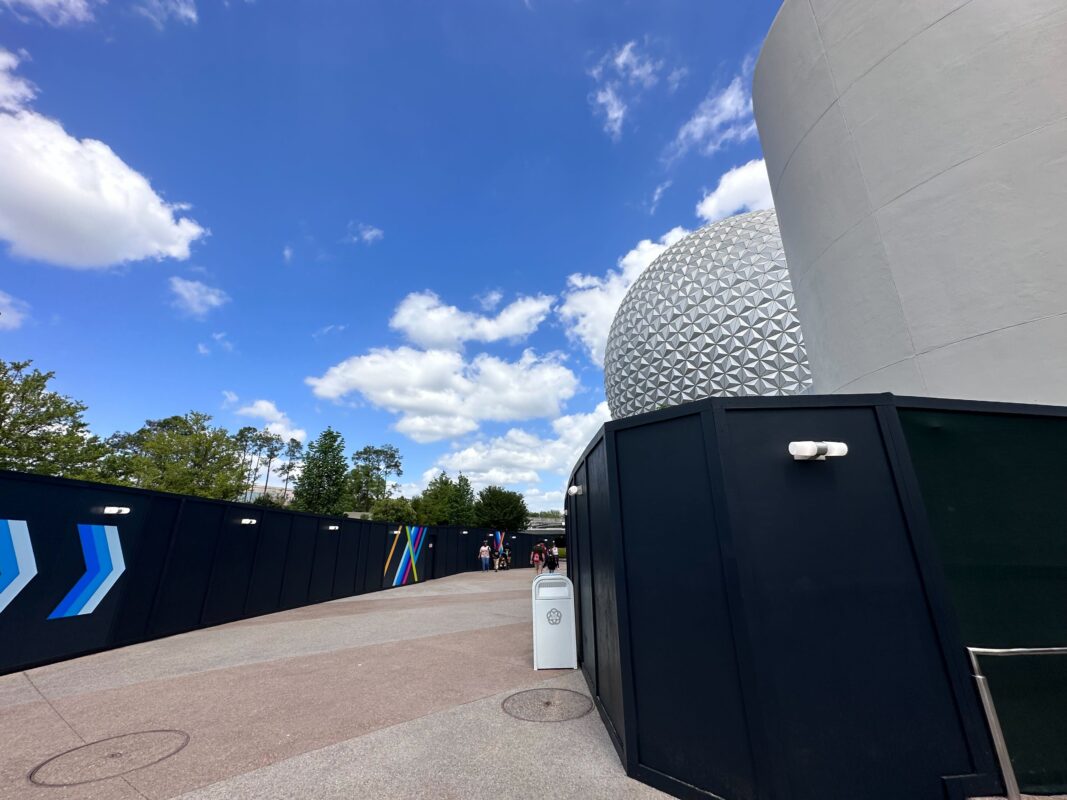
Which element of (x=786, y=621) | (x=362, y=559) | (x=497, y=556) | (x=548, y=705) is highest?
(x=362, y=559)

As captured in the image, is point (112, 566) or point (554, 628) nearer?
point (554, 628)

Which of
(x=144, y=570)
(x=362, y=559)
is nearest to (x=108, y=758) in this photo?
(x=144, y=570)

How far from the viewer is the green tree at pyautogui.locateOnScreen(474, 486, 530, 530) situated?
4966 centimetres

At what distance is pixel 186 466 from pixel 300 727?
111ft

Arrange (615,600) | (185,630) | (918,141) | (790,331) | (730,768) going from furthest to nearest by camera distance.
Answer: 1. (790,331)
2. (185,630)
3. (918,141)
4. (615,600)
5. (730,768)

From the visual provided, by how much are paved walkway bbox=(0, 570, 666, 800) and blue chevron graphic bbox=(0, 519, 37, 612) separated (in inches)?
48.7

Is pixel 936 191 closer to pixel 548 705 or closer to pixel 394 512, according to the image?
pixel 548 705

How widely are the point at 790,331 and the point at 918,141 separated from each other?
15.7 m

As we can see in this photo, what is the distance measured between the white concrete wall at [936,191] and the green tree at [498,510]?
45248 mm

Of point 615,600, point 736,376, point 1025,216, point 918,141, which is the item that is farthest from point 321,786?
point 736,376

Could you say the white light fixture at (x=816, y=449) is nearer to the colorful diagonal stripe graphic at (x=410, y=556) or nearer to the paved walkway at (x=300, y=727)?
the paved walkway at (x=300, y=727)

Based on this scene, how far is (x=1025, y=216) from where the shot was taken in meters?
5.28

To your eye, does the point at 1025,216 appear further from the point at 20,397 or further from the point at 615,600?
the point at 20,397

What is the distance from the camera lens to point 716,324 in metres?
21.9
